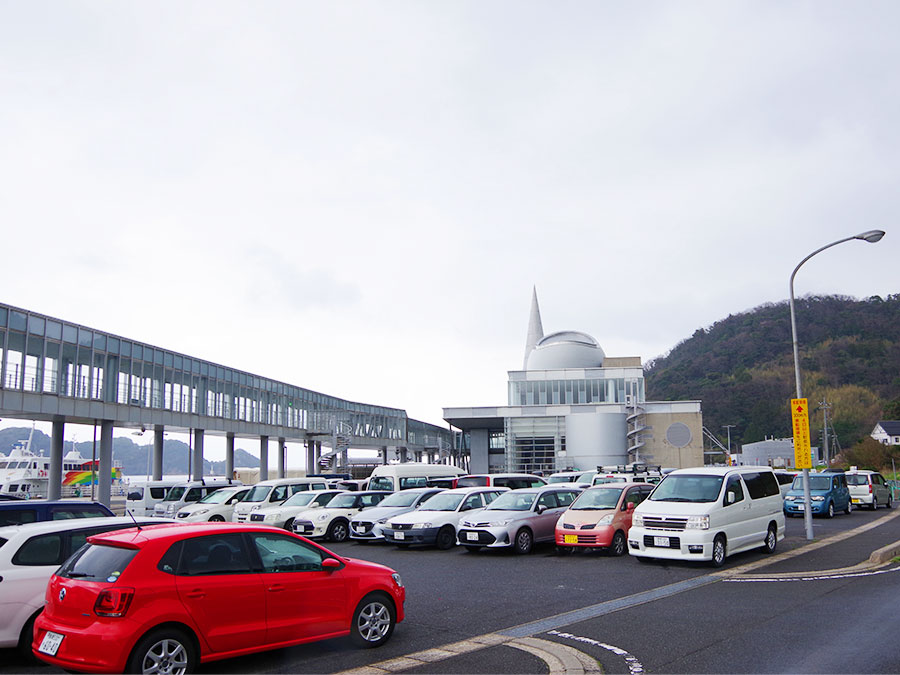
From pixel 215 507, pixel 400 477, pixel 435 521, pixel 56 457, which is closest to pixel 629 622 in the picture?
pixel 435 521

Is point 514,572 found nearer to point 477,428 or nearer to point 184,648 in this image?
point 184,648

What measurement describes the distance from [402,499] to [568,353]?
5142 cm

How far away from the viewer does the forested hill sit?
325 ft

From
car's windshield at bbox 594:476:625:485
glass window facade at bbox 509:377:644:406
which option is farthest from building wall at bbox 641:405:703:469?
car's windshield at bbox 594:476:625:485

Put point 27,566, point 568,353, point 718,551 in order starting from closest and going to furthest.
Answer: point 27,566 → point 718,551 → point 568,353

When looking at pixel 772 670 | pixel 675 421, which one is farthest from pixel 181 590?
pixel 675 421

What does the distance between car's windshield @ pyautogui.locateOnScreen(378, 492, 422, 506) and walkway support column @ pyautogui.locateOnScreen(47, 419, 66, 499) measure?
703 inches

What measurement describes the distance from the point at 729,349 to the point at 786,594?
121169 millimetres

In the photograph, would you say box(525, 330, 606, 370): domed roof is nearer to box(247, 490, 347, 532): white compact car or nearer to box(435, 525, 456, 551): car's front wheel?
box(247, 490, 347, 532): white compact car

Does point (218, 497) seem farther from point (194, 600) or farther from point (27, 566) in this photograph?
point (194, 600)

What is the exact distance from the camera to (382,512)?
2036 centimetres

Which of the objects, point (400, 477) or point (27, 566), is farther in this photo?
point (400, 477)

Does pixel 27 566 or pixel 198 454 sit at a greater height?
pixel 198 454

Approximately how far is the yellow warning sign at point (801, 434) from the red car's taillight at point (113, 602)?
16728mm
